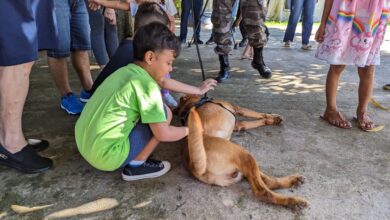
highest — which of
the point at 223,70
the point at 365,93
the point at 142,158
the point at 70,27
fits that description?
the point at 70,27

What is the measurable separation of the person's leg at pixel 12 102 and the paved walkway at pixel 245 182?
0.21 meters

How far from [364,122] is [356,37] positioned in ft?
2.40

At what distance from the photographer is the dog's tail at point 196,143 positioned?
1.82 meters

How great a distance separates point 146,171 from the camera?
2.15 metres

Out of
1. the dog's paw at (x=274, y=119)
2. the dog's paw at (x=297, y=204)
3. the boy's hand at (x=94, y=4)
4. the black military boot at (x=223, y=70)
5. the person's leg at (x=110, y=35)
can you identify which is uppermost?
the boy's hand at (x=94, y=4)

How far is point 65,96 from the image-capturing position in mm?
3152

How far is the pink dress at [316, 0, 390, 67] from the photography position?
2.59m

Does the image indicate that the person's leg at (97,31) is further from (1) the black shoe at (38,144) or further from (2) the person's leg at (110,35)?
(1) the black shoe at (38,144)

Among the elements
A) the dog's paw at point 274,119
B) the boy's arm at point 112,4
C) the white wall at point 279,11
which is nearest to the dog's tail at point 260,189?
the dog's paw at point 274,119

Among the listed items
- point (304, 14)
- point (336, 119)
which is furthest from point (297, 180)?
point (304, 14)

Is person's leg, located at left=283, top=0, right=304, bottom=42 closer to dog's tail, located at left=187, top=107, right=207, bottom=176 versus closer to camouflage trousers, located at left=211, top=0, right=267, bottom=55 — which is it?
camouflage trousers, located at left=211, top=0, right=267, bottom=55

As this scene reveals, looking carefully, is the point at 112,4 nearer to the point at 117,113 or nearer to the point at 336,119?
the point at 117,113

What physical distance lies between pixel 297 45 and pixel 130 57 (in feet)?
16.4

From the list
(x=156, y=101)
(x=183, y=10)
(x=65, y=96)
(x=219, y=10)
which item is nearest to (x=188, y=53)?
(x=183, y=10)
